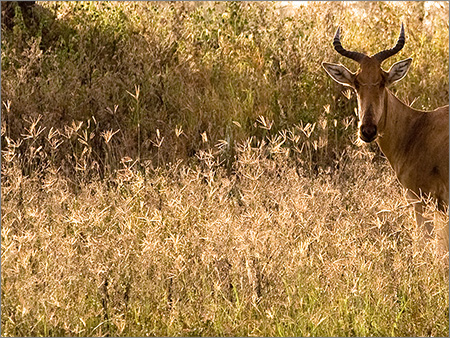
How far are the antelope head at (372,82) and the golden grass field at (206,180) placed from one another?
0.40 meters

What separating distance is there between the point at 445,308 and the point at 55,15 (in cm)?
836

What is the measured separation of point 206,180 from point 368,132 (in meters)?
1.40

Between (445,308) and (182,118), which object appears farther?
(182,118)

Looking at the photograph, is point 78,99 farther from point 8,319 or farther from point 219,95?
point 8,319

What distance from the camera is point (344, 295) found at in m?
5.51

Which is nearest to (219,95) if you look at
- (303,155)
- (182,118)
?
(182,118)

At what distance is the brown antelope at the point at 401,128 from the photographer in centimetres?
761

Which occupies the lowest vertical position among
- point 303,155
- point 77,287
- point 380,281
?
point 303,155

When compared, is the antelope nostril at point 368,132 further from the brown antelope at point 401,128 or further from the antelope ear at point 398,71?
the antelope ear at point 398,71

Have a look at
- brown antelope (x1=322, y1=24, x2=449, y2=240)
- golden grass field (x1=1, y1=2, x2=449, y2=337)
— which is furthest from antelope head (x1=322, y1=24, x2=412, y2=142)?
golden grass field (x1=1, y1=2, x2=449, y2=337)

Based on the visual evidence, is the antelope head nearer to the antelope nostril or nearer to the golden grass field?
the antelope nostril

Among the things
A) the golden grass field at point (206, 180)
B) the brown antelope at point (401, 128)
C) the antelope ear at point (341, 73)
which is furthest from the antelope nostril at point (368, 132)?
the antelope ear at point (341, 73)

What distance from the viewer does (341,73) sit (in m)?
7.99

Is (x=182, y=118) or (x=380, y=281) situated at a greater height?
(x=380, y=281)
